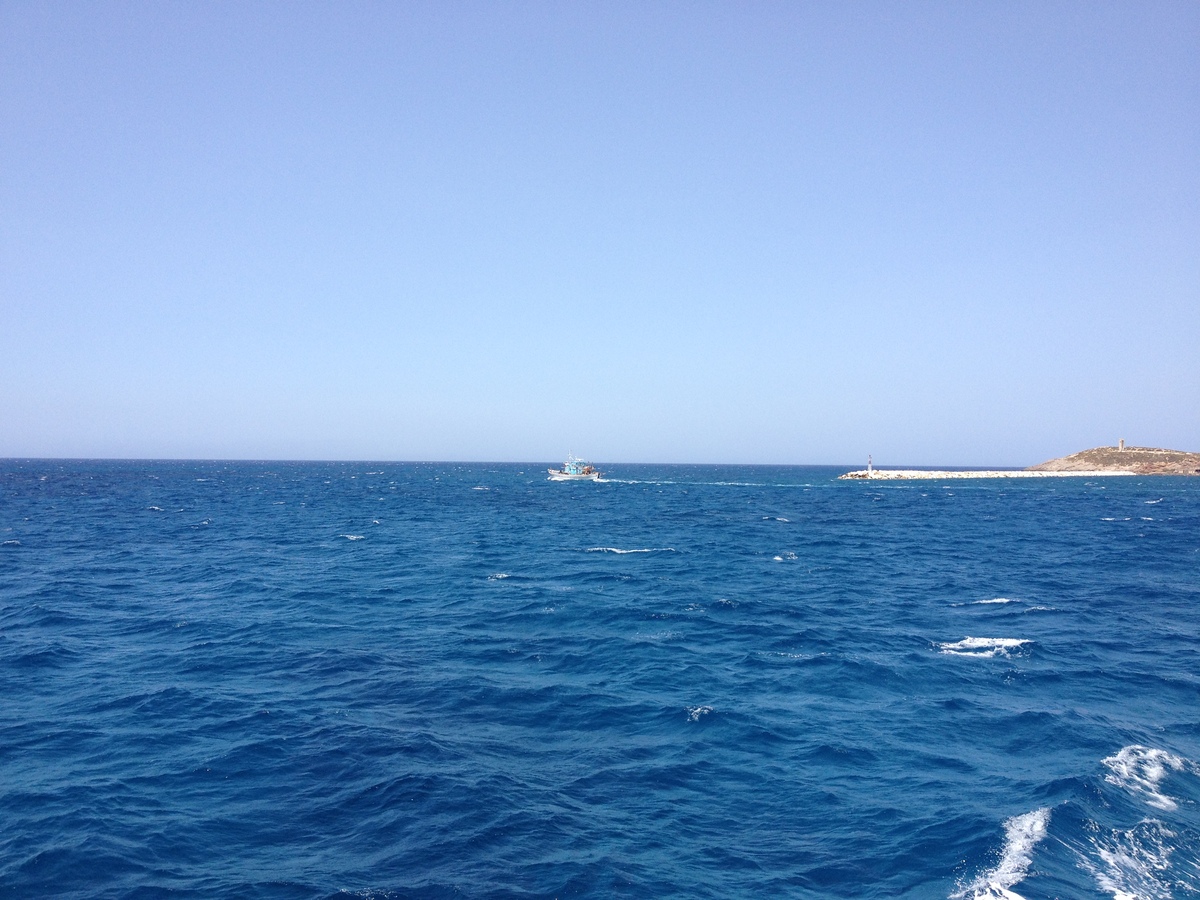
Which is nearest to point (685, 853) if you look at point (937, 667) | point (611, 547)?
point (937, 667)

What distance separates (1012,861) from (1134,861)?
7.29ft

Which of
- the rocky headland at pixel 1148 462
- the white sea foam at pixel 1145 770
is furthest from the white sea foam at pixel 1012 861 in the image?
the rocky headland at pixel 1148 462

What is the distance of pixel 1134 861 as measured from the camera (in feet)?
42.8

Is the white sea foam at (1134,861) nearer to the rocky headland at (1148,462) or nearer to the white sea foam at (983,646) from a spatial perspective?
the white sea foam at (983,646)

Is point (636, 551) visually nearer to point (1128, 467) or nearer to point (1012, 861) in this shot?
point (1012, 861)

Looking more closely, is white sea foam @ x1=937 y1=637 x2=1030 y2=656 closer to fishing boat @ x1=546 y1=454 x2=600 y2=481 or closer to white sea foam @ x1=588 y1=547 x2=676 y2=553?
white sea foam @ x1=588 y1=547 x2=676 y2=553

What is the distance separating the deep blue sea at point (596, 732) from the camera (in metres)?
12.8

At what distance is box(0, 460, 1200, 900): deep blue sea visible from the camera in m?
12.8

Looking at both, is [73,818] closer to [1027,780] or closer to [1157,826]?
[1027,780]

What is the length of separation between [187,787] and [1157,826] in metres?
19.7

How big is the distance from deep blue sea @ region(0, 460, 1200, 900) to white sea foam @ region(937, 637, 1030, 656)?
0.63ft

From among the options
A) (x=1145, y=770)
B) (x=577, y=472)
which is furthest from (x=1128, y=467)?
(x=1145, y=770)

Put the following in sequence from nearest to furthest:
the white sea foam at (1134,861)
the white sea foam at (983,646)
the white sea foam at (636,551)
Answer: the white sea foam at (1134,861) < the white sea foam at (983,646) < the white sea foam at (636,551)

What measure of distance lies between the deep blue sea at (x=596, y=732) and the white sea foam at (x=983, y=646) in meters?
0.19
